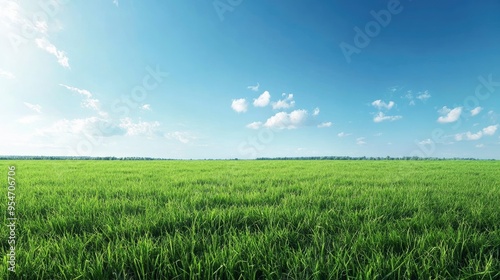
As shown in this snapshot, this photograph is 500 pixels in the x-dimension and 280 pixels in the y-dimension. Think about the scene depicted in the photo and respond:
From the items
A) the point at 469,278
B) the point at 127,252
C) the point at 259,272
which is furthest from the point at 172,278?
the point at 469,278

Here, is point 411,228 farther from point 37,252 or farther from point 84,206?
point 84,206

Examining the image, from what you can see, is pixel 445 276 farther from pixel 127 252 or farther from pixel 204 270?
pixel 127 252

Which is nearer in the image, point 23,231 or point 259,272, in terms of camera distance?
point 259,272

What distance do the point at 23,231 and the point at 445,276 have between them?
4038 mm

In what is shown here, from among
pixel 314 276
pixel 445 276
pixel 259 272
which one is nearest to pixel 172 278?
pixel 259 272

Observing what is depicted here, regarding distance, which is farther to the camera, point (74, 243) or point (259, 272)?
point (74, 243)

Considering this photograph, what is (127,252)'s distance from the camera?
6.35ft

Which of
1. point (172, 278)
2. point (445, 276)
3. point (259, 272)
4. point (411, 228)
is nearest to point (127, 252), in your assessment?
point (172, 278)

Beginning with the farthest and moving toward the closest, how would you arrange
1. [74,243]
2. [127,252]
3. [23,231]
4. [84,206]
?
[84,206]
[23,231]
[74,243]
[127,252]

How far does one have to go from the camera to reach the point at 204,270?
1763 millimetres

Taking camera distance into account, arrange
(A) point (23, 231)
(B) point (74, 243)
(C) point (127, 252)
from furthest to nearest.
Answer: (A) point (23, 231) → (B) point (74, 243) → (C) point (127, 252)

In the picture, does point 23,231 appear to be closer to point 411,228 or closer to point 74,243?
point 74,243

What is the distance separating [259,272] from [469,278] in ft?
5.03

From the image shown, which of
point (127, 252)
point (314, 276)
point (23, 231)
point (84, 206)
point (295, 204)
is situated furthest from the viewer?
point (295, 204)
